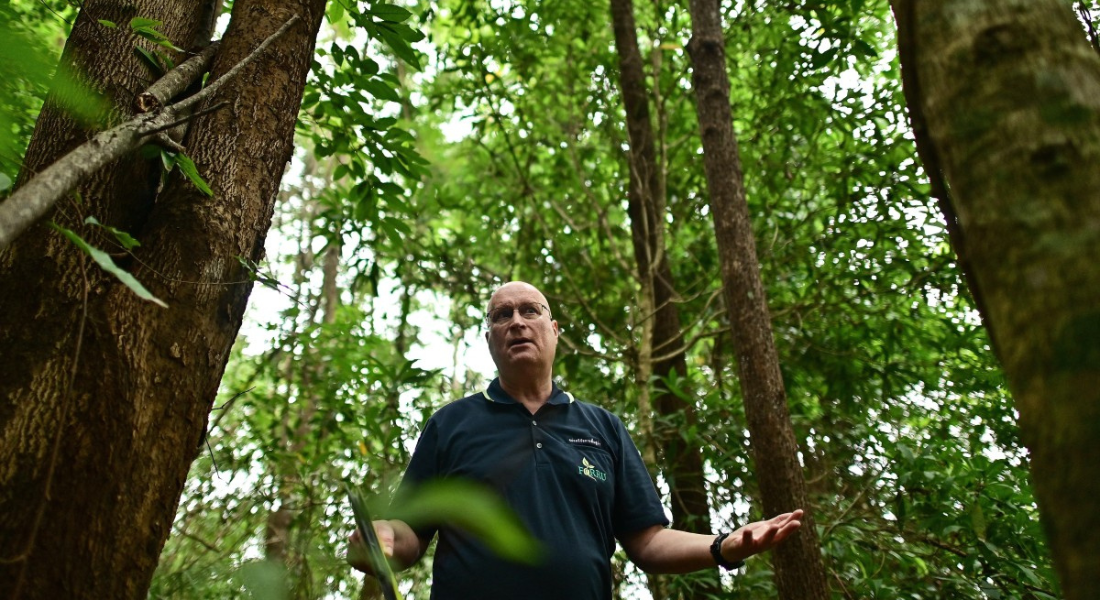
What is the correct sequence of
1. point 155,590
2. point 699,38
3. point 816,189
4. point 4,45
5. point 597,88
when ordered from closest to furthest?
point 4,45
point 155,590
point 699,38
point 816,189
point 597,88

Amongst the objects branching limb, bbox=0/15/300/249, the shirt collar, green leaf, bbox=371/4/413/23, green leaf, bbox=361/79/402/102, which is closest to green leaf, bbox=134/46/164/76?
branching limb, bbox=0/15/300/249

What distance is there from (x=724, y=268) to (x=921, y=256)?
1.92m

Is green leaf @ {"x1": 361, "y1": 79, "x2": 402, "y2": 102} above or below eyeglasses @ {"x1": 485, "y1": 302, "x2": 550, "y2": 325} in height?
above

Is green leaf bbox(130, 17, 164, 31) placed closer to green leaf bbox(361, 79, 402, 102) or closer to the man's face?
green leaf bbox(361, 79, 402, 102)

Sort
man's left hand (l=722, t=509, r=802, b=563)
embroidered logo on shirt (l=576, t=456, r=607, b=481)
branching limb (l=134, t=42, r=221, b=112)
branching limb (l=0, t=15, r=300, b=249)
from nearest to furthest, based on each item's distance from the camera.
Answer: branching limb (l=0, t=15, r=300, b=249) → branching limb (l=134, t=42, r=221, b=112) → man's left hand (l=722, t=509, r=802, b=563) → embroidered logo on shirt (l=576, t=456, r=607, b=481)

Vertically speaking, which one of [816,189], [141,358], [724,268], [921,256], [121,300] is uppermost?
[816,189]

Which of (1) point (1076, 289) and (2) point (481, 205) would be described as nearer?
(1) point (1076, 289)

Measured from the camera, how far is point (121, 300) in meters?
1.51

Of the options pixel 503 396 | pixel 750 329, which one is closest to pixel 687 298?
pixel 750 329

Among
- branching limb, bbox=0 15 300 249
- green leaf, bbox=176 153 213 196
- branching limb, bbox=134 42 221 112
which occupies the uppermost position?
branching limb, bbox=134 42 221 112

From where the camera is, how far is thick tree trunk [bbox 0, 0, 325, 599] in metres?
1.32

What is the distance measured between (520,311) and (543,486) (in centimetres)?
76

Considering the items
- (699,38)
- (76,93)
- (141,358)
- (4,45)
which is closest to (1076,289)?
(141,358)

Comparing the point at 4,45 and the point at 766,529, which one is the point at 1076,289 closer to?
the point at 766,529
